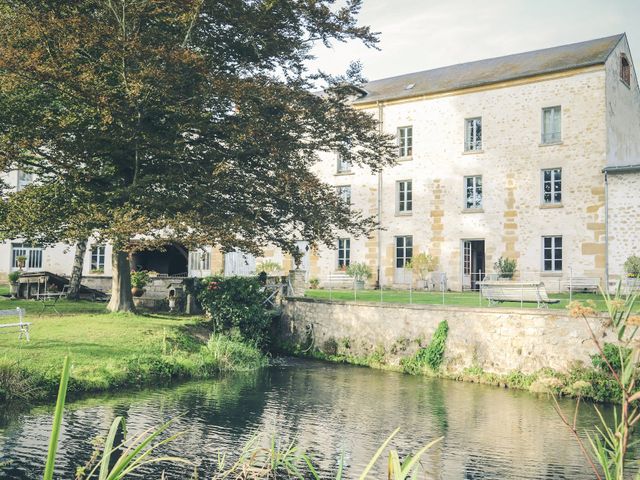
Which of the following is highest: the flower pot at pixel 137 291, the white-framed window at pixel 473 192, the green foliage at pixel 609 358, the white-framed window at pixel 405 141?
the white-framed window at pixel 405 141

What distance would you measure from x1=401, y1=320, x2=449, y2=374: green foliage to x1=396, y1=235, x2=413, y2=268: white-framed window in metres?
11.8

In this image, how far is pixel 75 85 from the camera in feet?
42.3

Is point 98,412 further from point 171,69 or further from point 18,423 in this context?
point 171,69

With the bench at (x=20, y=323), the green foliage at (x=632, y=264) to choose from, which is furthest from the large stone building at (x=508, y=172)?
the bench at (x=20, y=323)

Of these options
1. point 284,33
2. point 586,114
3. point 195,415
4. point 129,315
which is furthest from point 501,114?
point 195,415

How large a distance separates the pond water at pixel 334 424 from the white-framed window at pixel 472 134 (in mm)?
14186

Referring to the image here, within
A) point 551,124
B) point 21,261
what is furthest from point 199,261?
point 551,124

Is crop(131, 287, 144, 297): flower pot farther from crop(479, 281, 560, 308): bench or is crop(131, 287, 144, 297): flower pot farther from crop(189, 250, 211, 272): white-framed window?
crop(479, 281, 560, 308): bench

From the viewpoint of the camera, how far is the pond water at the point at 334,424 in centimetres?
796

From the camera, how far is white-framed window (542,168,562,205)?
23953 millimetres

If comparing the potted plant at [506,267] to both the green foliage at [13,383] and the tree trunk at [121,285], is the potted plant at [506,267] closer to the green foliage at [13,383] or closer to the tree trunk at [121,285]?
the tree trunk at [121,285]

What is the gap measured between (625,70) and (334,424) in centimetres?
2209

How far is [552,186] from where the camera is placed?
2406 cm

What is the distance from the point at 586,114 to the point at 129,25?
1710cm
